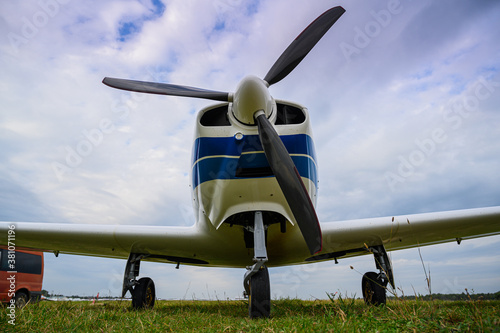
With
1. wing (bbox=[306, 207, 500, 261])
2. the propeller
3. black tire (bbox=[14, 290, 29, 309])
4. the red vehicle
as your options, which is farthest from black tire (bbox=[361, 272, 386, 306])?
black tire (bbox=[14, 290, 29, 309])

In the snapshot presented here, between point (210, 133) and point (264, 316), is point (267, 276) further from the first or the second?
point (210, 133)

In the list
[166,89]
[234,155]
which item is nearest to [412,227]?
[234,155]

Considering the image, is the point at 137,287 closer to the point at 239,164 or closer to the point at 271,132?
the point at 239,164

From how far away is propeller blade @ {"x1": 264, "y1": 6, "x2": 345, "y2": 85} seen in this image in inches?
227

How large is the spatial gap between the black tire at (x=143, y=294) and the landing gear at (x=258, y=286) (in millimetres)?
3517

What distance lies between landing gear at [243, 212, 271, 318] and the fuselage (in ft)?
2.18

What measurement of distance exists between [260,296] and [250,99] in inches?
114

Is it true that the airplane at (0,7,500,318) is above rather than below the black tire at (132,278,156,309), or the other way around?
above

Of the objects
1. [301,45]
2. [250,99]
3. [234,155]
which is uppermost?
[301,45]

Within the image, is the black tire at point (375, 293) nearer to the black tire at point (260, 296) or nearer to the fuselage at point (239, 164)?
the fuselage at point (239, 164)

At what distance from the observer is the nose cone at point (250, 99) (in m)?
4.67

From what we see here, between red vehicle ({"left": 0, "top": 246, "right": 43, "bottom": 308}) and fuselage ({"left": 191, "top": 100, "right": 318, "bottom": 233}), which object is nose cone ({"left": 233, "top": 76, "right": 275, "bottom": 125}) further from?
red vehicle ({"left": 0, "top": 246, "right": 43, "bottom": 308})

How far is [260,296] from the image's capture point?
13.6 ft

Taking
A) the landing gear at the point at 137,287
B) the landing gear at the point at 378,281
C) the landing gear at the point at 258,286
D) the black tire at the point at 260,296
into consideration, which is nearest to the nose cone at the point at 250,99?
the landing gear at the point at 258,286
